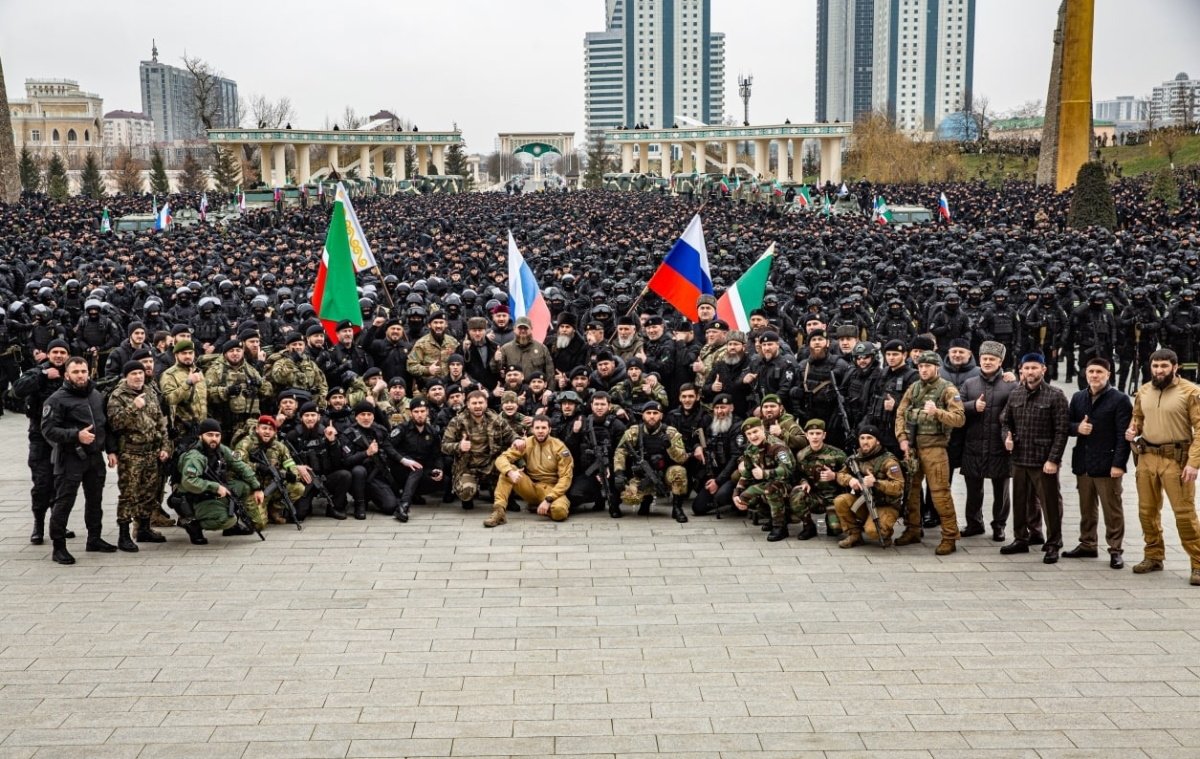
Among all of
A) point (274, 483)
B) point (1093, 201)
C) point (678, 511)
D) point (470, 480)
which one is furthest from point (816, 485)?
point (1093, 201)

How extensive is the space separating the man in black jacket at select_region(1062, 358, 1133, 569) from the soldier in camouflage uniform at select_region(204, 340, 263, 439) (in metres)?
6.56

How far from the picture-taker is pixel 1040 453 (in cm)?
884

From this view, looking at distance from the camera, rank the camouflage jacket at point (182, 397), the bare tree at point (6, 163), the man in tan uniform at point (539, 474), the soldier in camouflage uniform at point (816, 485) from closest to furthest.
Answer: the soldier in camouflage uniform at point (816, 485), the camouflage jacket at point (182, 397), the man in tan uniform at point (539, 474), the bare tree at point (6, 163)

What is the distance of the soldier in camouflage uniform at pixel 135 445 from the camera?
30.1 ft

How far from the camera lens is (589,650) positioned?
7.01 meters

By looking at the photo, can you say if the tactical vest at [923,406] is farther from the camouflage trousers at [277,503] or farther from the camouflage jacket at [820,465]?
the camouflage trousers at [277,503]

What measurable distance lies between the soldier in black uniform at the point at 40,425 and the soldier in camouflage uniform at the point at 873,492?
18.8 feet

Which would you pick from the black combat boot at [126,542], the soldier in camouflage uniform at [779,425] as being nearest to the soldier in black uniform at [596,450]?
the soldier in camouflage uniform at [779,425]

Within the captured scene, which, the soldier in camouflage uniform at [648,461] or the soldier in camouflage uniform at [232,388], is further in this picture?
the soldier in camouflage uniform at [232,388]

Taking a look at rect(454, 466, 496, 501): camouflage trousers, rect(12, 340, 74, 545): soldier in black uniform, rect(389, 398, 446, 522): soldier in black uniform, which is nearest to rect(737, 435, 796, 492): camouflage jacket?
rect(454, 466, 496, 501): camouflage trousers

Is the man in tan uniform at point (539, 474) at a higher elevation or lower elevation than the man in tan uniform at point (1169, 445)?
lower

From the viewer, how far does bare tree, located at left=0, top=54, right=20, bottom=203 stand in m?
42.3

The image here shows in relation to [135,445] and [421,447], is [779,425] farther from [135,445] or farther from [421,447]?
[135,445]

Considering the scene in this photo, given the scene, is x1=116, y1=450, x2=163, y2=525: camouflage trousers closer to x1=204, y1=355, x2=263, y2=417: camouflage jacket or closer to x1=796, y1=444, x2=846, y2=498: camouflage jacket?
x1=204, y1=355, x2=263, y2=417: camouflage jacket
